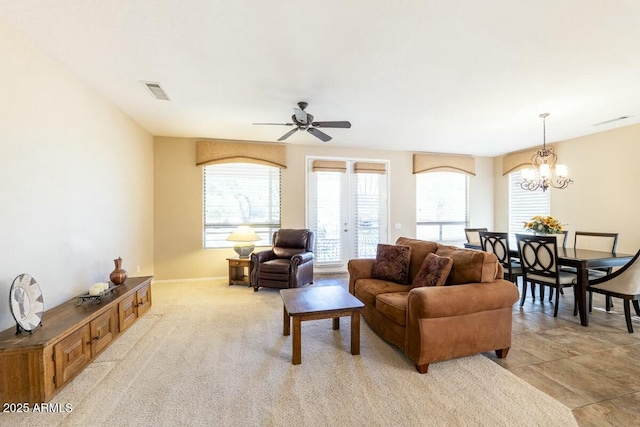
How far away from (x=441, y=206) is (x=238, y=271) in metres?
4.80

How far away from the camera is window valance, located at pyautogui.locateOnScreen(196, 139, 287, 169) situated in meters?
5.13

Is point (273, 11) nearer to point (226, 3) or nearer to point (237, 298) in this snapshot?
point (226, 3)

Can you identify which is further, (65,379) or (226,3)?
(65,379)

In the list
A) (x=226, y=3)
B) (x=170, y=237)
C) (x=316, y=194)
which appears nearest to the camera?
(x=226, y=3)

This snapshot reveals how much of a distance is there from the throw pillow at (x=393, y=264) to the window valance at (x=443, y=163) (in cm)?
339

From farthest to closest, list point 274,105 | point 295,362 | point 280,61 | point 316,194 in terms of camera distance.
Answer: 1. point 316,194
2. point 274,105
3. point 280,61
4. point 295,362

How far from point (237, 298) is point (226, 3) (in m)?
3.60

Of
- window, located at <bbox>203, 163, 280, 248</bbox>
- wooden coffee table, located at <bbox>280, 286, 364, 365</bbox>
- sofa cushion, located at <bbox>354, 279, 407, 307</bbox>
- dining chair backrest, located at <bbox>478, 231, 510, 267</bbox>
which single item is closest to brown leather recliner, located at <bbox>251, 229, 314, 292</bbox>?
window, located at <bbox>203, 163, 280, 248</bbox>

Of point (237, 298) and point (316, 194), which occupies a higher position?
point (316, 194)

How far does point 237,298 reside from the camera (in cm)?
414

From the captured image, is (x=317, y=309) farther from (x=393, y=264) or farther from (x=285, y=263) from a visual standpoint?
(x=285, y=263)

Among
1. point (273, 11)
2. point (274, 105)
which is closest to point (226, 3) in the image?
point (273, 11)

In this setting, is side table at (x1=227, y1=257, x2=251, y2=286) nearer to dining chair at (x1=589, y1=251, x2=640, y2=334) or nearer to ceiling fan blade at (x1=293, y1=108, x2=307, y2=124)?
ceiling fan blade at (x1=293, y1=108, x2=307, y2=124)

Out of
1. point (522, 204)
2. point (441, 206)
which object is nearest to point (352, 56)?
point (441, 206)
